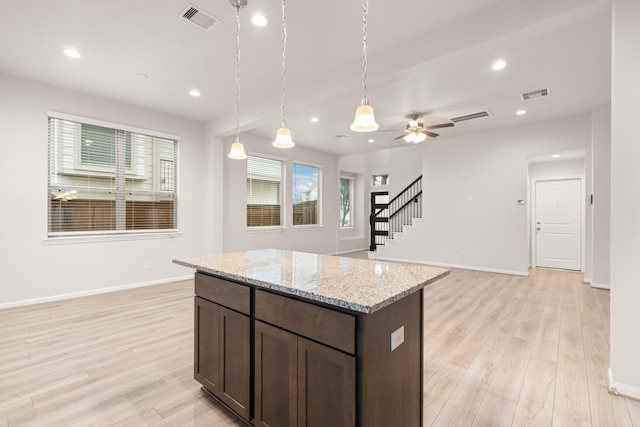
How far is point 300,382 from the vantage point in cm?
145

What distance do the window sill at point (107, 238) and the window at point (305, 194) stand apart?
310 cm

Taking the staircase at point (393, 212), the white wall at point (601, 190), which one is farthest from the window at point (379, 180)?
the white wall at point (601, 190)

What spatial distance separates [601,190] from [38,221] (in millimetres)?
8357

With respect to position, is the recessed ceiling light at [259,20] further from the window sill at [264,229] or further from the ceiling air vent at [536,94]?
the window sill at [264,229]

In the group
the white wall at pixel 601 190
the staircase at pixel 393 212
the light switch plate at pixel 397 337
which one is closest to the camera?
the light switch plate at pixel 397 337

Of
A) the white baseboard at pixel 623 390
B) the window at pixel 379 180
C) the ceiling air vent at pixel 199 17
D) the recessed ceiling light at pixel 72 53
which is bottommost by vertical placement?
the white baseboard at pixel 623 390

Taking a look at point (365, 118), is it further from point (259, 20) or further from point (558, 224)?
point (558, 224)

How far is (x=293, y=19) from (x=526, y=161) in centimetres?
539

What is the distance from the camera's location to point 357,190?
34.0ft

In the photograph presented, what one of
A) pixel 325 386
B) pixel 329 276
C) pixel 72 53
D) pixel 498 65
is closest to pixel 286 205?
pixel 72 53

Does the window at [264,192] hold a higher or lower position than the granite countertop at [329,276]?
higher

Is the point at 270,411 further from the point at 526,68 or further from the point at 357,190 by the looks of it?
the point at 357,190

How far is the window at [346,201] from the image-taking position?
10.0 m

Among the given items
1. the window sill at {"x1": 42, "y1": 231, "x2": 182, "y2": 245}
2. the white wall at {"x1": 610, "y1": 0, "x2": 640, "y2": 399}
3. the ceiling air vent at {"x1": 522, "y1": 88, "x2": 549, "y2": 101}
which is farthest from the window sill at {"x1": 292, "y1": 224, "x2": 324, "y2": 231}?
the white wall at {"x1": 610, "y1": 0, "x2": 640, "y2": 399}
